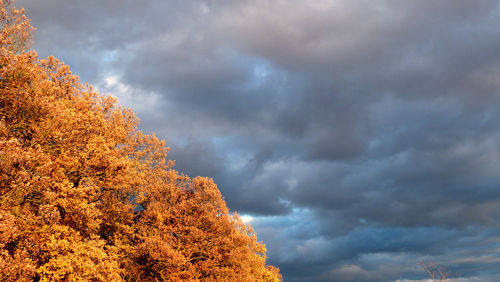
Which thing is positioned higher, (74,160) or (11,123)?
(11,123)

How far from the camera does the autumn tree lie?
3014cm

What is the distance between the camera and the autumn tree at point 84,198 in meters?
30.1

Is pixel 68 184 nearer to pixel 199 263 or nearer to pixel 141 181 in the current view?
pixel 141 181

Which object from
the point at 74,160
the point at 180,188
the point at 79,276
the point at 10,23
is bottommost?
the point at 79,276

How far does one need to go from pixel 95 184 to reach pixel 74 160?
4192 millimetres

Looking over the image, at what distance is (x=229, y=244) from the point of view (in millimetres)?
52156

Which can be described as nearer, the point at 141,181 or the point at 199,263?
the point at 141,181

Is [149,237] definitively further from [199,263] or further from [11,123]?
[11,123]

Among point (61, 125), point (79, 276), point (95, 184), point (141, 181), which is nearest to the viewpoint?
point (79, 276)

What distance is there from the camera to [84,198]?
Answer: 34.6m

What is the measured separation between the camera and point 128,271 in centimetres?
4850

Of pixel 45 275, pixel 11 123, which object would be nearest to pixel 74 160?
pixel 11 123

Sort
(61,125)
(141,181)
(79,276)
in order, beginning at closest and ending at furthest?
(79,276) < (61,125) < (141,181)

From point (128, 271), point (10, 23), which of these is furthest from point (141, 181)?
point (10, 23)
